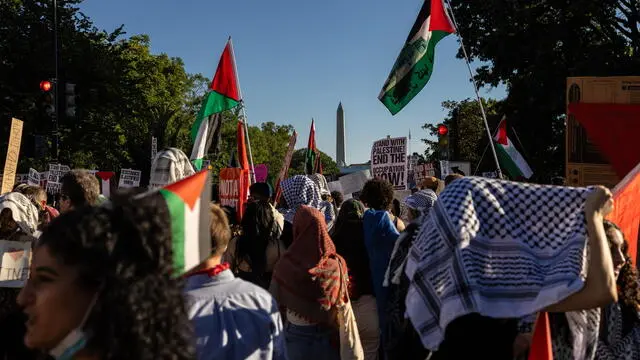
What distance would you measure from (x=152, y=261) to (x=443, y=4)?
8342 mm

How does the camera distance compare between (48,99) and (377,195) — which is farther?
(48,99)

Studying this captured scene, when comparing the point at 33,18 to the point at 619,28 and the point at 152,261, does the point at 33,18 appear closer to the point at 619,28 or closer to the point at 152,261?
the point at 619,28

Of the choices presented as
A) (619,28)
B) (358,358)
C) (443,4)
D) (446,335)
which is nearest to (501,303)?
(446,335)

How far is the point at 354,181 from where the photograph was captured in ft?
38.9

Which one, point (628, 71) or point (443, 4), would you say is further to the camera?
point (628, 71)

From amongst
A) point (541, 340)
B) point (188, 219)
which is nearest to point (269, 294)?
point (188, 219)

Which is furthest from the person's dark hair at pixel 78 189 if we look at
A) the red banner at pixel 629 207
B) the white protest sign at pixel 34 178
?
the white protest sign at pixel 34 178

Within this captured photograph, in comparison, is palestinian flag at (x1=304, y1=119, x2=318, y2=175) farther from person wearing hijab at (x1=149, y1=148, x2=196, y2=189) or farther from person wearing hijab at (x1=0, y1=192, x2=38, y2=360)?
person wearing hijab at (x1=149, y1=148, x2=196, y2=189)

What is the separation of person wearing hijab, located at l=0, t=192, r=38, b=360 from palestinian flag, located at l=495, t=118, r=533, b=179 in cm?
1214

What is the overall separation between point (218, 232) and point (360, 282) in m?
3.01

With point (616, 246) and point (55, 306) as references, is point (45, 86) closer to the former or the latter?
point (616, 246)

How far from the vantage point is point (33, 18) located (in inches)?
1260

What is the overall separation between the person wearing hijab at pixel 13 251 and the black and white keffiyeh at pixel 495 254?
4.59 ft

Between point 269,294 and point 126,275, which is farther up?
point 126,275
